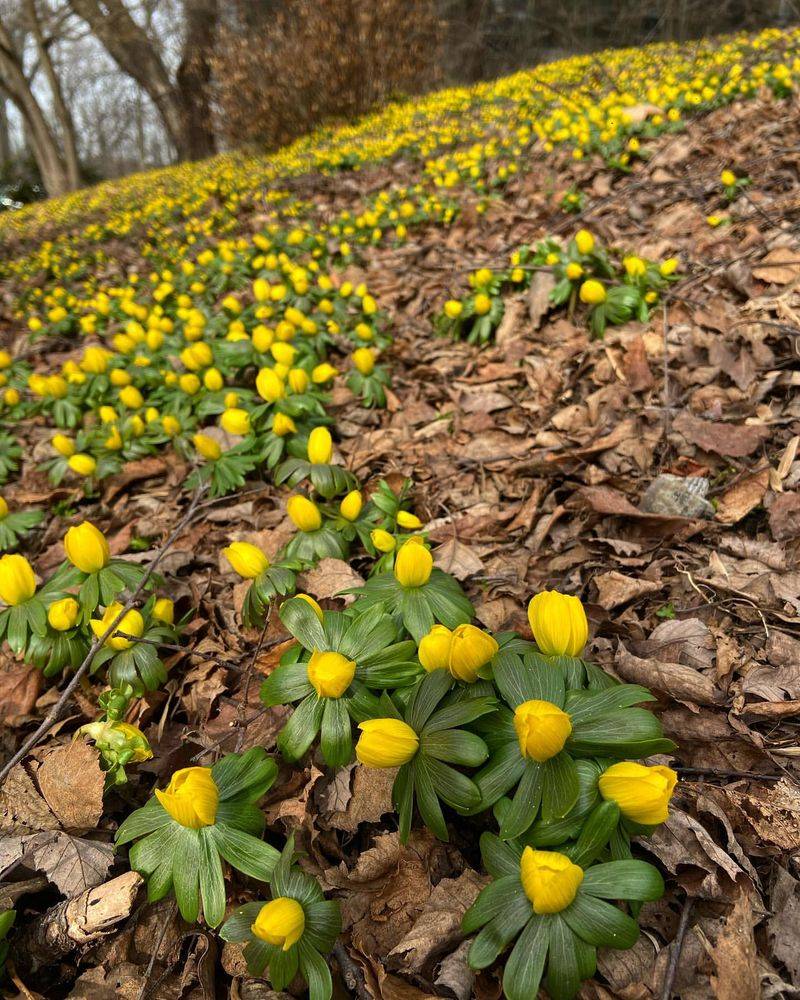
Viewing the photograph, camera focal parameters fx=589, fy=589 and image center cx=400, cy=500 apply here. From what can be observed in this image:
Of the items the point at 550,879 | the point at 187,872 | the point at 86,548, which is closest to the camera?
the point at 550,879

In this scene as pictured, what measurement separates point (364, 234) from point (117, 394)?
238 centimetres

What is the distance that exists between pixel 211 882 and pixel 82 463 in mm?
1949

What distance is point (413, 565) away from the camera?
1.42m

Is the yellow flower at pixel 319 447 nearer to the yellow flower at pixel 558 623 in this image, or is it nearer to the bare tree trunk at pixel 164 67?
the yellow flower at pixel 558 623

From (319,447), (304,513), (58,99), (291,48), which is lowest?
(304,513)

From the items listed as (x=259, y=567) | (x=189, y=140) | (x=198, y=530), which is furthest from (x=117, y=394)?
(x=189, y=140)

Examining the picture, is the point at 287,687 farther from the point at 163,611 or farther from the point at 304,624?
the point at 163,611

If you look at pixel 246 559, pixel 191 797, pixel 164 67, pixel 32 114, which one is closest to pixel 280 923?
pixel 191 797

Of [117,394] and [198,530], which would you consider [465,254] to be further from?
[198,530]

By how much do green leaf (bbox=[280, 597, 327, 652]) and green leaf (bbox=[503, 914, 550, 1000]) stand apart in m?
0.64

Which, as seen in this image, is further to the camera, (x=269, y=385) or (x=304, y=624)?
(x=269, y=385)

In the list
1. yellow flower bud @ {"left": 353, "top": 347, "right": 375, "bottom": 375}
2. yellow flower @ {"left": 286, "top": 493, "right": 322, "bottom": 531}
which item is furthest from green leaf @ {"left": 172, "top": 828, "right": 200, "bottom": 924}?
yellow flower bud @ {"left": 353, "top": 347, "right": 375, "bottom": 375}

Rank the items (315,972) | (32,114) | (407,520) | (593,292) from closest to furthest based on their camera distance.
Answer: (315,972)
(407,520)
(593,292)
(32,114)

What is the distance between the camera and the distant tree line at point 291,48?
8.97 meters
